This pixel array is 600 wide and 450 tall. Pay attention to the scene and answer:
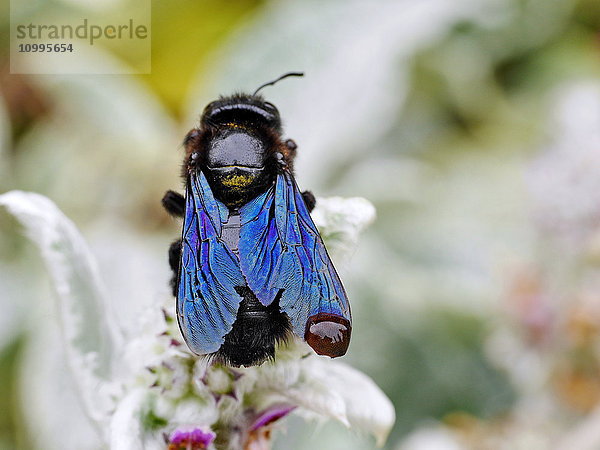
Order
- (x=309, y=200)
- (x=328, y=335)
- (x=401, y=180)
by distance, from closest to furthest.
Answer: (x=328, y=335) < (x=309, y=200) < (x=401, y=180)

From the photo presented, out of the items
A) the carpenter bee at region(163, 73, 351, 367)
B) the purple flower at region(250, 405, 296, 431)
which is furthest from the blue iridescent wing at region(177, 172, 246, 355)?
the purple flower at region(250, 405, 296, 431)

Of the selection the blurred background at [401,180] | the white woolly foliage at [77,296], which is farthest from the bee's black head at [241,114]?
the blurred background at [401,180]

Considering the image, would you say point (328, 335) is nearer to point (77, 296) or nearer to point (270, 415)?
point (270, 415)

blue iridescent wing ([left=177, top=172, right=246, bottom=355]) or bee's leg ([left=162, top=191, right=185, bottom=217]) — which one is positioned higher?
bee's leg ([left=162, top=191, right=185, bottom=217])

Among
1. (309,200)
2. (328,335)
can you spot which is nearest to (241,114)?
(309,200)

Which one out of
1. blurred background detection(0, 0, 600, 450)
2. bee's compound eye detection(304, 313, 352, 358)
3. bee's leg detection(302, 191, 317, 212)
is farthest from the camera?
blurred background detection(0, 0, 600, 450)

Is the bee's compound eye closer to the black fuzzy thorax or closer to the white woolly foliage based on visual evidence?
the black fuzzy thorax
